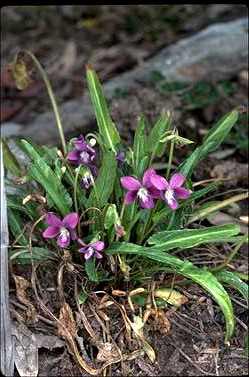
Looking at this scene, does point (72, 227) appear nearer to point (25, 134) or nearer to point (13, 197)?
point (13, 197)

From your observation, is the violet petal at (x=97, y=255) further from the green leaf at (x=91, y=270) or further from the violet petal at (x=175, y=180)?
the violet petal at (x=175, y=180)

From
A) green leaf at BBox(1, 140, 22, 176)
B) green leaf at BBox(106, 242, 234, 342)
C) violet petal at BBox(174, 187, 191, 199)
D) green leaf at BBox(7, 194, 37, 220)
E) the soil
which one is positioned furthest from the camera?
green leaf at BBox(1, 140, 22, 176)

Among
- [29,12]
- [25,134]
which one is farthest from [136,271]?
[29,12]

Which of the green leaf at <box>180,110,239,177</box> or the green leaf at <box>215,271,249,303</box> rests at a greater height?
the green leaf at <box>180,110,239,177</box>

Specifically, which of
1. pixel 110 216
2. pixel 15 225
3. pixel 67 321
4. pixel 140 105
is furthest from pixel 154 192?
pixel 140 105

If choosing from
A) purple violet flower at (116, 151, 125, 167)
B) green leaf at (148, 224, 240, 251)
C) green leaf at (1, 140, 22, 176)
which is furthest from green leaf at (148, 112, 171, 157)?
green leaf at (1, 140, 22, 176)

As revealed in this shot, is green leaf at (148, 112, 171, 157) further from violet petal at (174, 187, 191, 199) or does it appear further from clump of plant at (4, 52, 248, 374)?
violet petal at (174, 187, 191, 199)

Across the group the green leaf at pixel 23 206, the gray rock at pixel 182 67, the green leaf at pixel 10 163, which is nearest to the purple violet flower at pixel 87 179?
the green leaf at pixel 23 206
